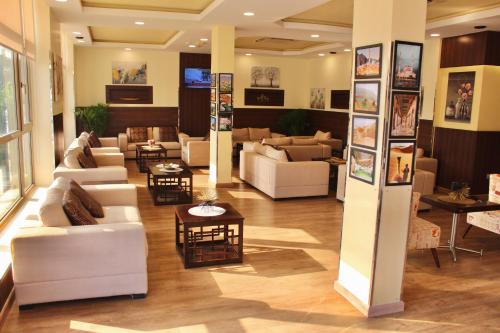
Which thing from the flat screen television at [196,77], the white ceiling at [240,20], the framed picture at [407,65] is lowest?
the framed picture at [407,65]

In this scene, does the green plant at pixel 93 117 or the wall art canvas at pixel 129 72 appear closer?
the green plant at pixel 93 117

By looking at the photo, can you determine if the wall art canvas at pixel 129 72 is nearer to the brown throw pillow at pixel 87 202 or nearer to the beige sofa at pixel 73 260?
the brown throw pillow at pixel 87 202

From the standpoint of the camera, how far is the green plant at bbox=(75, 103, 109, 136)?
38.2 feet

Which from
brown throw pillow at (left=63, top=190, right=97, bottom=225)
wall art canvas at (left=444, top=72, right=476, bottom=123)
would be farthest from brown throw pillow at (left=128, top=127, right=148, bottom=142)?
brown throw pillow at (left=63, top=190, right=97, bottom=225)

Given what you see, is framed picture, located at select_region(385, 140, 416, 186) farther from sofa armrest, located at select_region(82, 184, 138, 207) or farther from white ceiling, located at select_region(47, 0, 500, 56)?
white ceiling, located at select_region(47, 0, 500, 56)

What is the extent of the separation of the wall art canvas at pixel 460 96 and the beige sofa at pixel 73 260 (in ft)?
22.6

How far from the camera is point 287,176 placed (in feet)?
25.5

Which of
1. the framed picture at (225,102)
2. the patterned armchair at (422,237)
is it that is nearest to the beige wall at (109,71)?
the framed picture at (225,102)

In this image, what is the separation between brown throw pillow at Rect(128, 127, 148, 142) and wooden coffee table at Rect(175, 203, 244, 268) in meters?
7.25

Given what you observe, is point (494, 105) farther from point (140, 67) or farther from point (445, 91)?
point (140, 67)

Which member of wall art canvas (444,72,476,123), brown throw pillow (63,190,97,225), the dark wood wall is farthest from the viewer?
the dark wood wall

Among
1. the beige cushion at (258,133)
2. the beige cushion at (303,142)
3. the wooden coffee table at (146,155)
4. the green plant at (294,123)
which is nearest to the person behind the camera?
the beige cushion at (303,142)

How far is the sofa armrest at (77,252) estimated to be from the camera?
3.61m

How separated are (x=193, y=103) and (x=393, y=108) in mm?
9921
